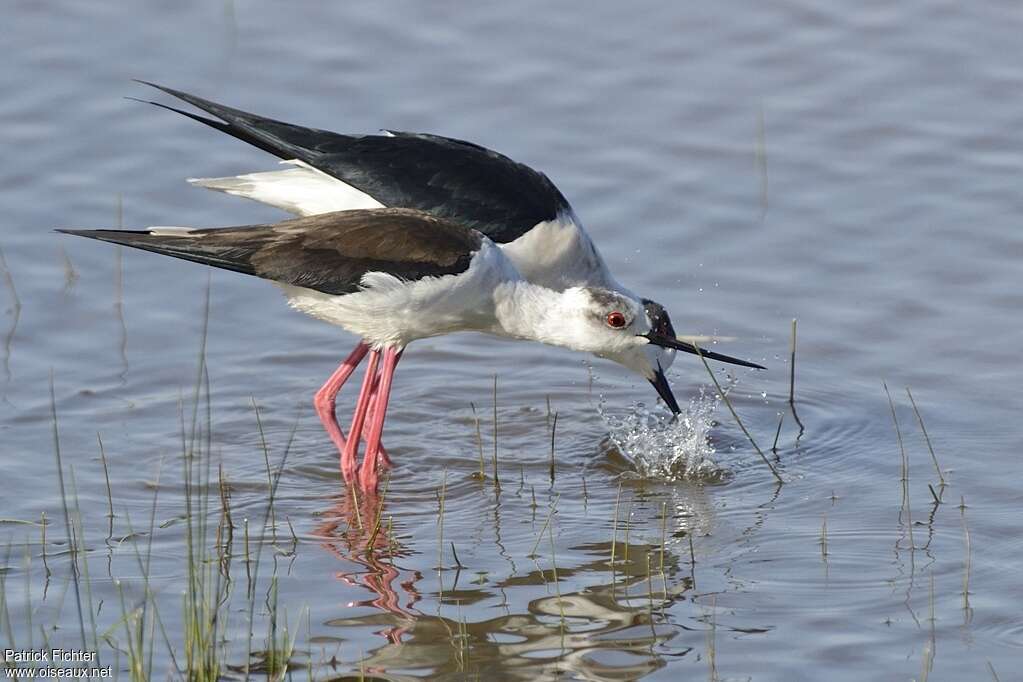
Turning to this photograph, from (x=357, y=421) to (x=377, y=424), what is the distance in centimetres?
28

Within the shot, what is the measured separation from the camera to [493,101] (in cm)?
1045

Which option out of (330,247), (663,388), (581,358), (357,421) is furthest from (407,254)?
(581,358)

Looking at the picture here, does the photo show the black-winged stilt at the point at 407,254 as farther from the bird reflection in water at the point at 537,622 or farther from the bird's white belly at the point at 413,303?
the bird reflection in water at the point at 537,622

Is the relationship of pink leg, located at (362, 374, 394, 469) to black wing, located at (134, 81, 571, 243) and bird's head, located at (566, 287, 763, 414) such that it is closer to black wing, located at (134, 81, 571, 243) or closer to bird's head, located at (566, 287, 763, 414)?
black wing, located at (134, 81, 571, 243)

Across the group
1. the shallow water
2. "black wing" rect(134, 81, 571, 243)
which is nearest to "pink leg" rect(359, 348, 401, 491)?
the shallow water

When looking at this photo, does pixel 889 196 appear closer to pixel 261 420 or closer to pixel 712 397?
pixel 712 397

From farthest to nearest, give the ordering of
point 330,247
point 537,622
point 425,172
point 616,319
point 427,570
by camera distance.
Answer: point 425,172 < point 616,319 < point 330,247 < point 427,570 < point 537,622

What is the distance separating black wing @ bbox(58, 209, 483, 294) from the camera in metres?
7.07

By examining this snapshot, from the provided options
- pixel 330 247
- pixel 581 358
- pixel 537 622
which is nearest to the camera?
pixel 537 622

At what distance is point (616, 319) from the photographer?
7723 millimetres

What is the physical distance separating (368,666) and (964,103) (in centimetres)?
602

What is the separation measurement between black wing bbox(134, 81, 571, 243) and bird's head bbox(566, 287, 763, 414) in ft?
1.74

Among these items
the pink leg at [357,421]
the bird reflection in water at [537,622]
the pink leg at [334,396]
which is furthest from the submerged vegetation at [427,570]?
the pink leg at [334,396]

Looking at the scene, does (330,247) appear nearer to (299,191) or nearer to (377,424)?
(377,424)
